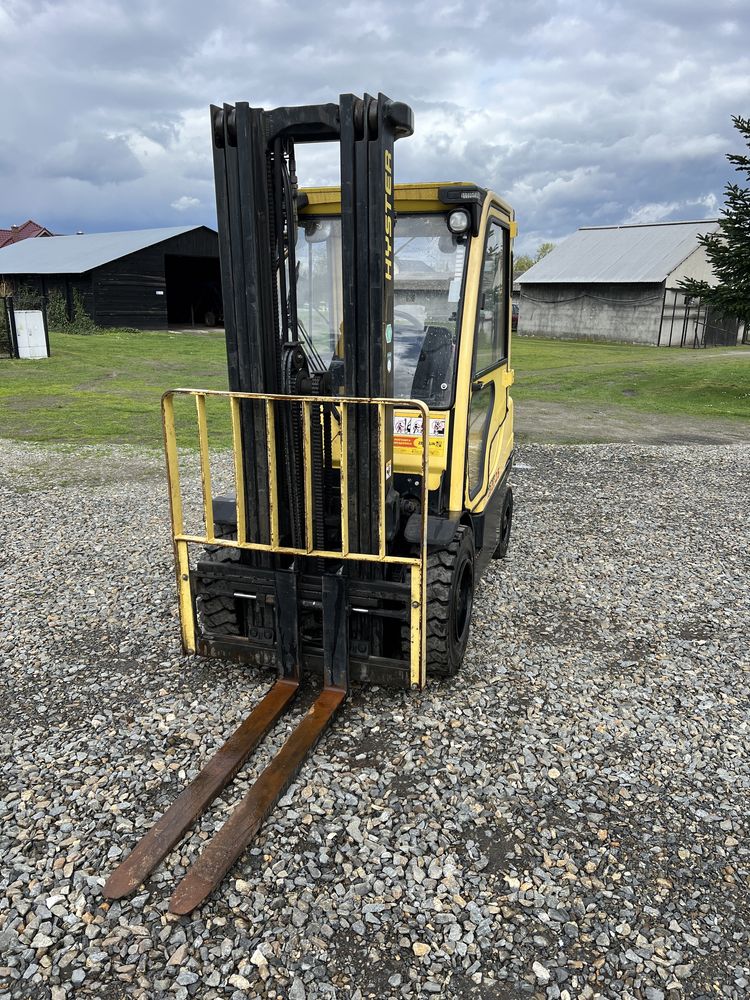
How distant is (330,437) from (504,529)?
335 centimetres

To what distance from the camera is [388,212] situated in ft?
13.6

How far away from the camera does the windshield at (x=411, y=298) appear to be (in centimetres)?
511

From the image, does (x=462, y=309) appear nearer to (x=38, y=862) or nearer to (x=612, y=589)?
(x=612, y=589)

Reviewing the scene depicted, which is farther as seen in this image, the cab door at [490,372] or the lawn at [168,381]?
the lawn at [168,381]

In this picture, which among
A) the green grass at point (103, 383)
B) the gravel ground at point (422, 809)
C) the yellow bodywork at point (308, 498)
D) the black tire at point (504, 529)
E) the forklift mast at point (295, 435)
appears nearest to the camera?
the gravel ground at point (422, 809)

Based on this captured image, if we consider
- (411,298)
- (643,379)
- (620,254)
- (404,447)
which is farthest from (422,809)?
(620,254)

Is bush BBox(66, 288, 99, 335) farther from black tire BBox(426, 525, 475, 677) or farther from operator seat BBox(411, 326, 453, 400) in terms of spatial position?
black tire BBox(426, 525, 475, 677)

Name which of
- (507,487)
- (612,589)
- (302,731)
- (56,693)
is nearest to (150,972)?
(302,731)

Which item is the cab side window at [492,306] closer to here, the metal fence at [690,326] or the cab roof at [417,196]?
the cab roof at [417,196]

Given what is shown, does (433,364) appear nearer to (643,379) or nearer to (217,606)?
(217,606)

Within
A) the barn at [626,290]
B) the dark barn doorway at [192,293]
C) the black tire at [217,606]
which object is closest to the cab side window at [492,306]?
the black tire at [217,606]

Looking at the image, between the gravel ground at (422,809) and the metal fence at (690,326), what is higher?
the metal fence at (690,326)

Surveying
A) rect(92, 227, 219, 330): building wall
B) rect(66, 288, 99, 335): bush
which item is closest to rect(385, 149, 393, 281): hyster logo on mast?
rect(66, 288, 99, 335): bush

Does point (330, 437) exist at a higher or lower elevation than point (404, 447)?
higher
